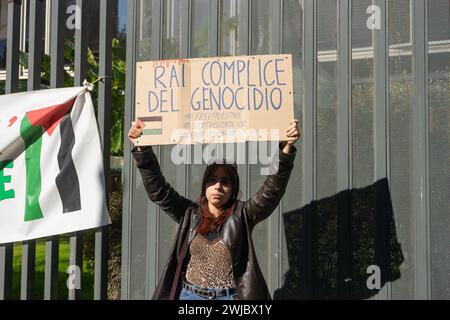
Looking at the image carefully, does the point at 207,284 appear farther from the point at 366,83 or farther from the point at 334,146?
the point at 366,83

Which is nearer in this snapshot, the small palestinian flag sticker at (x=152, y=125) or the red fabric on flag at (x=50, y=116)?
the small palestinian flag sticker at (x=152, y=125)

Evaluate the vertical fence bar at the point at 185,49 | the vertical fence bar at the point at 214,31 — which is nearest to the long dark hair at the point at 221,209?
the vertical fence bar at the point at 185,49

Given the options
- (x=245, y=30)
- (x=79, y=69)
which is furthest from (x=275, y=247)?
(x=79, y=69)

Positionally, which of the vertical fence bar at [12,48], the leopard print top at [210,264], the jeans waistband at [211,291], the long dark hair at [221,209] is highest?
the vertical fence bar at [12,48]

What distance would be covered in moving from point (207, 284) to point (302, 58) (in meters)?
1.83

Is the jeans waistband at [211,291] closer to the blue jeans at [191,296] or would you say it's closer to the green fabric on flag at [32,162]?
the blue jeans at [191,296]

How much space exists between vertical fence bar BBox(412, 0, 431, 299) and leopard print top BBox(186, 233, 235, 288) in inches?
54.5

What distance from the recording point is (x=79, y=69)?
482 centimetres

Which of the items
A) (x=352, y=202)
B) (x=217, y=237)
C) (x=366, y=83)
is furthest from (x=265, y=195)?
(x=366, y=83)

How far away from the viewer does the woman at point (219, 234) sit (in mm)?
3568

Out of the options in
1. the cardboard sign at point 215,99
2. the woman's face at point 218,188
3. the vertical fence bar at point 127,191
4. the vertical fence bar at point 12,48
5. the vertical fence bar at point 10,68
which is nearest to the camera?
the woman's face at point 218,188

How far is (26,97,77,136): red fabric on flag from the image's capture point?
4.52 m

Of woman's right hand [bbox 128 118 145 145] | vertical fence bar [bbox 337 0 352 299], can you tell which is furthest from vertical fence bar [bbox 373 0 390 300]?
woman's right hand [bbox 128 118 145 145]

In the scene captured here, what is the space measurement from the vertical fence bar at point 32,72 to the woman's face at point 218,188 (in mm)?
1860
